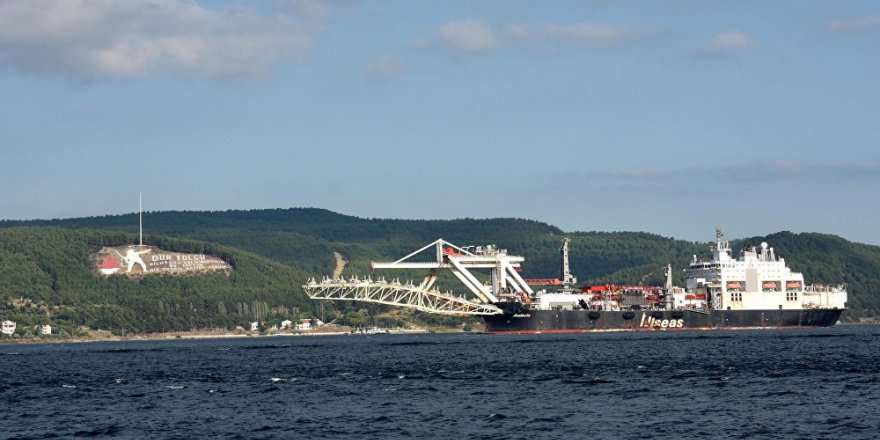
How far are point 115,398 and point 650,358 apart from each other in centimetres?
3880

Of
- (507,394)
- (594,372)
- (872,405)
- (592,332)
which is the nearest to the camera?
(872,405)

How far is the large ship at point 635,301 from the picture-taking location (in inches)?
6029

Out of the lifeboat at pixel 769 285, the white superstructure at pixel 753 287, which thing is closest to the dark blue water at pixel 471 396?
the white superstructure at pixel 753 287

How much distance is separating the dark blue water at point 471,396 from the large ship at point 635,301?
162 feet

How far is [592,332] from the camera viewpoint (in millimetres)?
152750

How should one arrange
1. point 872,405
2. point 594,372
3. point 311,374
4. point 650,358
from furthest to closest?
point 650,358 → point 311,374 → point 594,372 → point 872,405

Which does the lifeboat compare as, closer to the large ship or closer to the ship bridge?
the large ship

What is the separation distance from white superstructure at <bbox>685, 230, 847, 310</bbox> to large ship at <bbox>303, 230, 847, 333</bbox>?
0.12 metres

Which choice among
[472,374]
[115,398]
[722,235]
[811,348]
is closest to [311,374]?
[472,374]

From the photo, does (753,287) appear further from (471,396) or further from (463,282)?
(471,396)

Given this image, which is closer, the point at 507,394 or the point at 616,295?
the point at 507,394

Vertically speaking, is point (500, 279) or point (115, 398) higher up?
point (500, 279)

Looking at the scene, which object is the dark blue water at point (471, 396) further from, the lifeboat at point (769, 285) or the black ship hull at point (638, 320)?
the lifeboat at point (769, 285)

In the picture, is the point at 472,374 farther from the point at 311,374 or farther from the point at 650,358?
the point at 650,358
